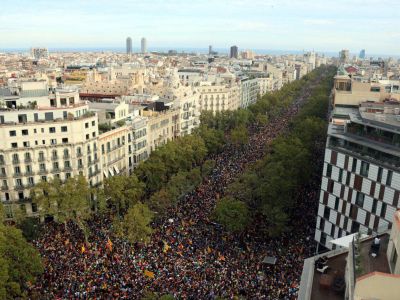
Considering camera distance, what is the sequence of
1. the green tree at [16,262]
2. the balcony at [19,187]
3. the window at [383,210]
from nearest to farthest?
the green tree at [16,262] → the window at [383,210] → the balcony at [19,187]

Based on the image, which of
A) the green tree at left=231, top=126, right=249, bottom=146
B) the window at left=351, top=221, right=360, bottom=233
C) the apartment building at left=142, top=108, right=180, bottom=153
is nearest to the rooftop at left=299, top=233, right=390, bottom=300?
the window at left=351, top=221, right=360, bottom=233

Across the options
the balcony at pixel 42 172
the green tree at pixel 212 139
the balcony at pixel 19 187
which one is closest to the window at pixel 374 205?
the balcony at pixel 42 172

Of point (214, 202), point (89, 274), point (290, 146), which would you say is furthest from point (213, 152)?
point (89, 274)

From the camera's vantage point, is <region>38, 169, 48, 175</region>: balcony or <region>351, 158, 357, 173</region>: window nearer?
<region>351, 158, 357, 173</region>: window

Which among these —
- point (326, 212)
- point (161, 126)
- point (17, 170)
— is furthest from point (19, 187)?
point (326, 212)

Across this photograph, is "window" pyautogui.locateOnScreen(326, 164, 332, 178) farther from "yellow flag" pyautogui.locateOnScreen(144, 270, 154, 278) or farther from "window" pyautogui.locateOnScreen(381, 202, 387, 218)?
"yellow flag" pyautogui.locateOnScreen(144, 270, 154, 278)

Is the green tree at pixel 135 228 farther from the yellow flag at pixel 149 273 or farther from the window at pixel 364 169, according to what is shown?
the window at pixel 364 169
